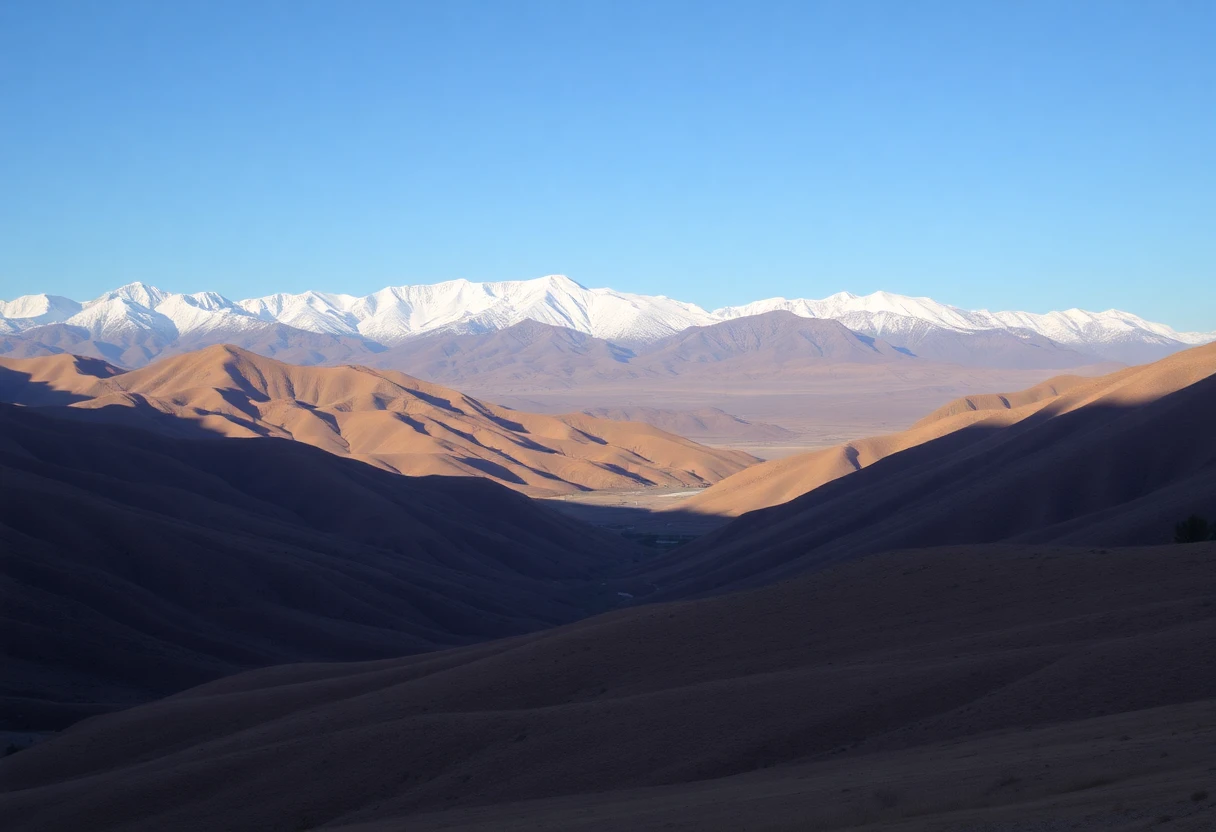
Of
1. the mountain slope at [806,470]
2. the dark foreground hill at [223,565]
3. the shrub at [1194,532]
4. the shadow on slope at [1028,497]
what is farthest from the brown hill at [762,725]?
the mountain slope at [806,470]

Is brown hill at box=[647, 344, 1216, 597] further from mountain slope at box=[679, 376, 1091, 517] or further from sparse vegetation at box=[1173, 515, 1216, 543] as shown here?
mountain slope at box=[679, 376, 1091, 517]

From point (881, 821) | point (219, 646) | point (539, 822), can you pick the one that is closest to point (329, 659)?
point (219, 646)

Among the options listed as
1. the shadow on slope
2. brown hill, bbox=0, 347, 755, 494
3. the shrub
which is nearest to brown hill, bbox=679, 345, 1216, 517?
the shadow on slope

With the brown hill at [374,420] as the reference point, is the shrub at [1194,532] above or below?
below

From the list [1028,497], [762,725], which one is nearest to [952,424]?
[1028,497]

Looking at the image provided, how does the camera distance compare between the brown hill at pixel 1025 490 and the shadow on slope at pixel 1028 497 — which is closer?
the shadow on slope at pixel 1028 497

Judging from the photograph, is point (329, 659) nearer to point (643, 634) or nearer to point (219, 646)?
point (219, 646)

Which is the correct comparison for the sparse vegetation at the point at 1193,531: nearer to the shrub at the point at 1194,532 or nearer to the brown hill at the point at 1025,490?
the shrub at the point at 1194,532
